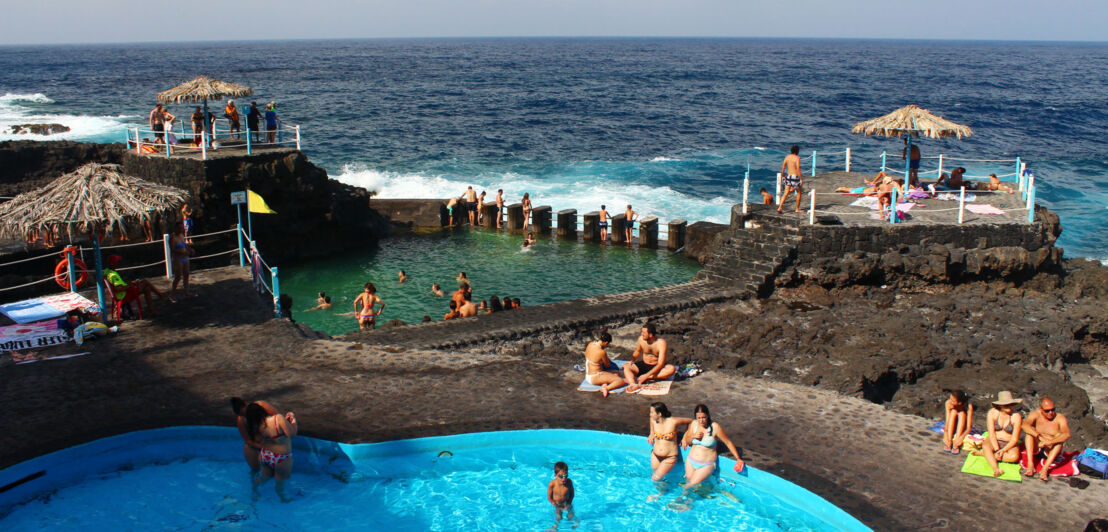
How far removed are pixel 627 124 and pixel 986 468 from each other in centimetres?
5018

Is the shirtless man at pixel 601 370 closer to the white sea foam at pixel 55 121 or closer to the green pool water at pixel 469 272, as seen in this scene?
the green pool water at pixel 469 272

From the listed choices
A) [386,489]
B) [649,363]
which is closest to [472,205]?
[649,363]

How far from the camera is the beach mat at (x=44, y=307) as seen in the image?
41.3ft

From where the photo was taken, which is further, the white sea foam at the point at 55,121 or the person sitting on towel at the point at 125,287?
the white sea foam at the point at 55,121

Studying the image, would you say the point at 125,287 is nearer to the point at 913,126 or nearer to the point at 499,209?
the point at 913,126

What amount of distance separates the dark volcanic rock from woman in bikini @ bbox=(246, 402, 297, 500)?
5203cm

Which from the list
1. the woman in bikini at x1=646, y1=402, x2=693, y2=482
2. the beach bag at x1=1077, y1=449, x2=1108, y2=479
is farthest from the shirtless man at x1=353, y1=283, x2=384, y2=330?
the beach bag at x1=1077, y1=449, x2=1108, y2=479

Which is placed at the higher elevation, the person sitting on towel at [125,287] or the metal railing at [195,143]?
the metal railing at [195,143]

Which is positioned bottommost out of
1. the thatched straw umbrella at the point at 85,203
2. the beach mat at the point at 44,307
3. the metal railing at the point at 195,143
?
the beach mat at the point at 44,307

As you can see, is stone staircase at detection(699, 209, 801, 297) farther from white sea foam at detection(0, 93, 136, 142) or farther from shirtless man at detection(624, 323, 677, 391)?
white sea foam at detection(0, 93, 136, 142)

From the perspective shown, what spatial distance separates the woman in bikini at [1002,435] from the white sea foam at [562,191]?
2168 cm

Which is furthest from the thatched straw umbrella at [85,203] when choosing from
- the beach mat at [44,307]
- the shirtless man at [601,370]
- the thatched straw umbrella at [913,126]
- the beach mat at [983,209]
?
the beach mat at [983,209]

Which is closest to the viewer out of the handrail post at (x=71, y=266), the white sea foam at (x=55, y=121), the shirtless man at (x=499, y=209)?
the handrail post at (x=71, y=266)

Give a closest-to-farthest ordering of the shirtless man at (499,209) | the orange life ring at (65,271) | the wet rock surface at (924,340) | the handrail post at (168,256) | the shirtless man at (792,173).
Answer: the wet rock surface at (924,340), the orange life ring at (65,271), the handrail post at (168,256), the shirtless man at (792,173), the shirtless man at (499,209)
